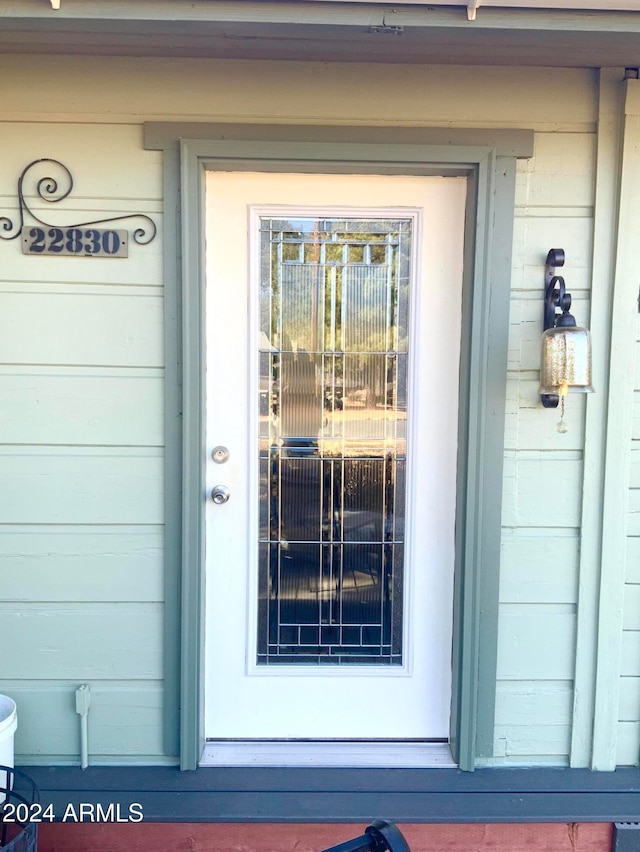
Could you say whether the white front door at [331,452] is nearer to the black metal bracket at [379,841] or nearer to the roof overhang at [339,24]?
the roof overhang at [339,24]

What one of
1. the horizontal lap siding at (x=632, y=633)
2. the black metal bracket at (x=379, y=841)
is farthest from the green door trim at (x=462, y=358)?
the black metal bracket at (x=379, y=841)

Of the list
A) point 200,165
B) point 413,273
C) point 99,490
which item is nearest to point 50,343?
point 99,490

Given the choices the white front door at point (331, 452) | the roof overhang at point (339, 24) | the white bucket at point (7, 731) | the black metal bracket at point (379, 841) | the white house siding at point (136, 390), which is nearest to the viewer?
the black metal bracket at point (379, 841)

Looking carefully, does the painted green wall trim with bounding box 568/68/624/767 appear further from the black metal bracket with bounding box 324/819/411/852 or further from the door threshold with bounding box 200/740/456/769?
the black metal bracket with bounding box 324/819/411/852

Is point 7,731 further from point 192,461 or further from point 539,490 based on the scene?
point 539,490

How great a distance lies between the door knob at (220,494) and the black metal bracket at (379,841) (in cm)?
105

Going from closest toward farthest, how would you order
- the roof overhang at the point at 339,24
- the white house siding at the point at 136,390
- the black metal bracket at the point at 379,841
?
the black metal bracket at the point at 379,841, the roof overhang at the point at 339,24, the white house siding at the point at 136,390

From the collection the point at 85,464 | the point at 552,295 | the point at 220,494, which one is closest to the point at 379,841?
the point at 220,494

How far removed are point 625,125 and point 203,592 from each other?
→ 1.92 metres

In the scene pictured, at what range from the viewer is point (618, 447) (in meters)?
1.97

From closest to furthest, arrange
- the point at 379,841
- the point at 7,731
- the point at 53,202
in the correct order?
the point at 379,841
the point at 7,731
the point at 53,202

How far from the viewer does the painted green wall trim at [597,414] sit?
1.92 meters

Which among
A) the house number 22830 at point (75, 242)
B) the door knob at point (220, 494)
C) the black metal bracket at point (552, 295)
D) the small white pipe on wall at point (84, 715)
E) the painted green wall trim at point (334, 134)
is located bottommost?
the small white pipe on wall at point (84, 715)

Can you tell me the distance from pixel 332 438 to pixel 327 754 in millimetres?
1018
